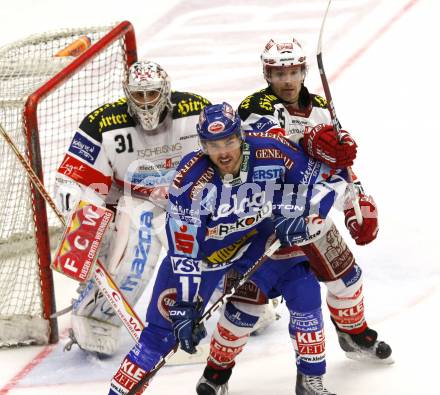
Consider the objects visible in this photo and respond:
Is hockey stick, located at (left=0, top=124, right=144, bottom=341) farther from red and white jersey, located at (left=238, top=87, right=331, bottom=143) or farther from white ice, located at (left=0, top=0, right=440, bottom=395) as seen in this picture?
red and white jersey, located at (left=238, top=87, right=331, bottom=143)

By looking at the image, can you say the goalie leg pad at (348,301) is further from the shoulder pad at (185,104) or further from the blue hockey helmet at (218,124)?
the shoulder pad at (185,104)

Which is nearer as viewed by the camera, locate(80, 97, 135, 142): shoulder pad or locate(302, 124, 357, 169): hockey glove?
locate(302, 124, 357, 169): hockey glove

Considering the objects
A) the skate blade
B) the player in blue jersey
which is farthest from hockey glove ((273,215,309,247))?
the skate blade

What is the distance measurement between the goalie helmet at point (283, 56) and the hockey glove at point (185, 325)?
1.26 m

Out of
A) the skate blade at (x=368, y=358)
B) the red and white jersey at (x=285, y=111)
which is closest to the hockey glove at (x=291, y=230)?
the red and white jersey at (x=285, y=111)

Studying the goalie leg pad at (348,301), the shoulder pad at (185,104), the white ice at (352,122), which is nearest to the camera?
the goalie leg pad at (348,301)

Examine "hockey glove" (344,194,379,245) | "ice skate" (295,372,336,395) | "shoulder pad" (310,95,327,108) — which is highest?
"shoulder pad" (310,95,327,108)

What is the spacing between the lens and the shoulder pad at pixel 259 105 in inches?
197

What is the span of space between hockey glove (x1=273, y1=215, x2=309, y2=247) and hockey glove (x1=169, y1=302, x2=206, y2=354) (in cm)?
41

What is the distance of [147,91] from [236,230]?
0.92 metres

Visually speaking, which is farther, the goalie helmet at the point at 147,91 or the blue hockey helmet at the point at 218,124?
the goalie helmet at the point at 147,91

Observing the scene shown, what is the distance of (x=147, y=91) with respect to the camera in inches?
199

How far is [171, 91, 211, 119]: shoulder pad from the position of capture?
5.24 meters

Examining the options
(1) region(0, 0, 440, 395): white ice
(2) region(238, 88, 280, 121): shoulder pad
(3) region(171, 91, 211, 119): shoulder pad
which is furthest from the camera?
(3) region(171, 91, 211, 119): shoulder pad
